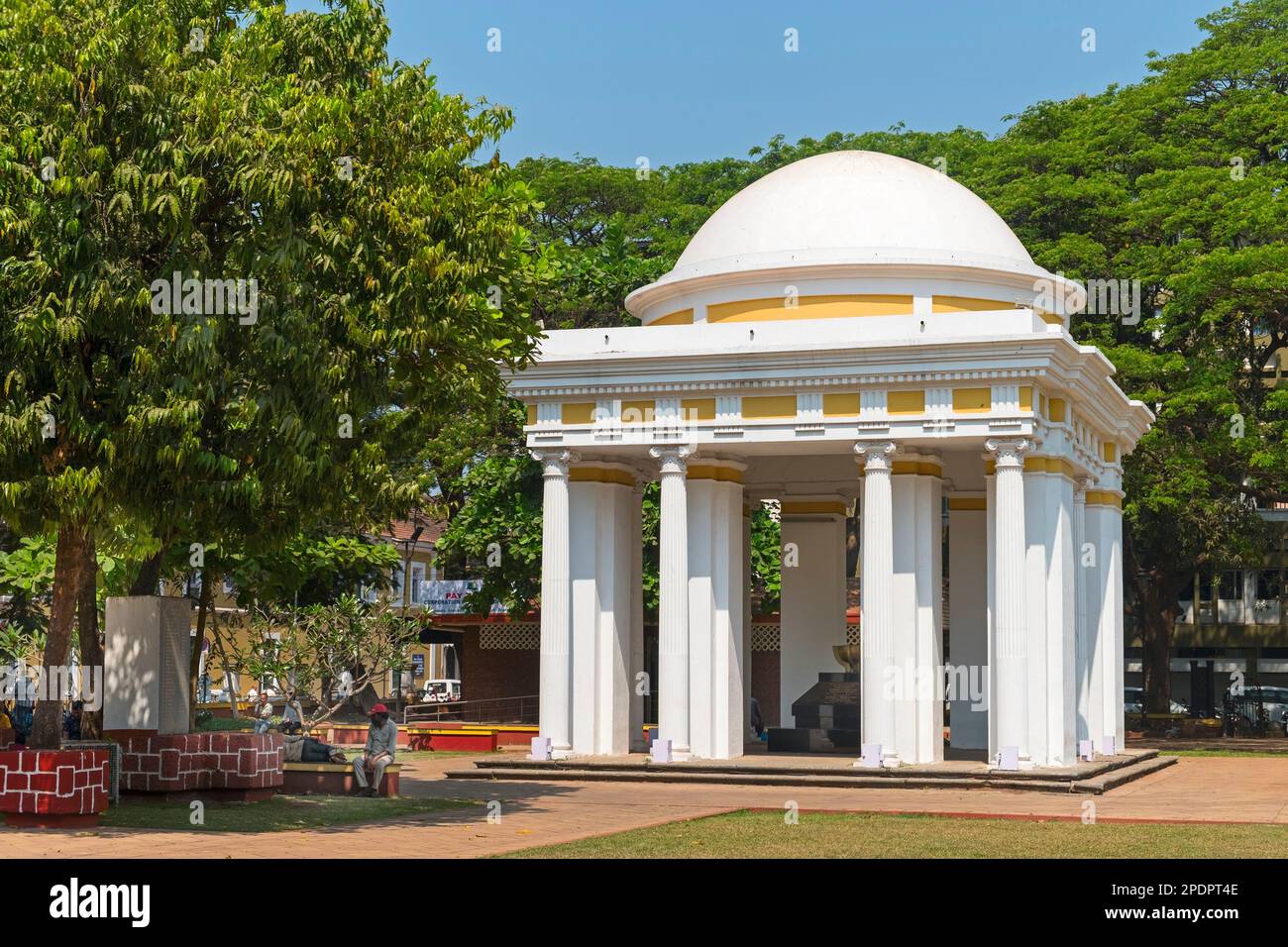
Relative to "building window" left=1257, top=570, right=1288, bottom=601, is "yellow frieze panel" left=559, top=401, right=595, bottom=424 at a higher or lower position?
higher

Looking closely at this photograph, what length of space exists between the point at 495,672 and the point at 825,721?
18213mm

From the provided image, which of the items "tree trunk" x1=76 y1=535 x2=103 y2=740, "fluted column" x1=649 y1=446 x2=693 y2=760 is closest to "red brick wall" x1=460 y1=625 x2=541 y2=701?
"fluted column" x1=649 y1=446 x2=693 y2=760

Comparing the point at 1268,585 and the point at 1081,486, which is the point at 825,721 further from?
the point at 1268,585

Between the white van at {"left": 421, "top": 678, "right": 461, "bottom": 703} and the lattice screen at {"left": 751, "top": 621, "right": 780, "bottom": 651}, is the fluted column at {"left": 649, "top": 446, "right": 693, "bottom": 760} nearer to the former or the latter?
the lattice screen at {"left": 751, "top": 621, "right": 780, "bottom": 651}

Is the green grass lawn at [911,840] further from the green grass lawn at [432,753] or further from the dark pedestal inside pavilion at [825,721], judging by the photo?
the green grass lawn at [432,753]

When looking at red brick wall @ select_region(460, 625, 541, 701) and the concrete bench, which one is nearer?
the concrete bench

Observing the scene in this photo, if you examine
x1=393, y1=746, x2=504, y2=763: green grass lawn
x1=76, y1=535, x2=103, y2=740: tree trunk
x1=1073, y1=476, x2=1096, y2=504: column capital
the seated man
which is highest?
x1=1073, y1=476, x2=1096, y2=504: column capital

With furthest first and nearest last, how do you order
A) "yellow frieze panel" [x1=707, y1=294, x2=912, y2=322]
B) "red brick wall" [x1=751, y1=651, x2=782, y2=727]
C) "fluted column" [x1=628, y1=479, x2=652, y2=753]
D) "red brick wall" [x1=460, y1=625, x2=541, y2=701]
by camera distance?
1. "red brick wall" [x1=460, y1=625, x2=541, y2=701]
2. "red brick wall" [x1=751, y1=651, x2=782, y2=727]
3. "fluted column" [x1=628, y1=479, x2=652, y2=753]
4. "yellow frieze panel" [x1=707, y1=294, x2=912, y2=322]

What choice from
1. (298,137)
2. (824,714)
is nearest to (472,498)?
(824,714)

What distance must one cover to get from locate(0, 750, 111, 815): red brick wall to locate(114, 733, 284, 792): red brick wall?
295cm

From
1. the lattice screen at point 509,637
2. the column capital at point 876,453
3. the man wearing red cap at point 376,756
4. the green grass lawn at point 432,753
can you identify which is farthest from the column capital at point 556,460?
the lattice screen at point 509,637

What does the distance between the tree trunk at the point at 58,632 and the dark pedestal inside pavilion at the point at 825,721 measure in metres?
15.8

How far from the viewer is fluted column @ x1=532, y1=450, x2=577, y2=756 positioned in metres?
29.0

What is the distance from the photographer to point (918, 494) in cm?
2830
